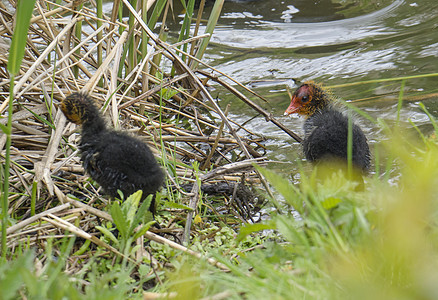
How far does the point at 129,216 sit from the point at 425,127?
3.24 meters

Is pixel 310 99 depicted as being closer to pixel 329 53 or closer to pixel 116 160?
pixel 116 160

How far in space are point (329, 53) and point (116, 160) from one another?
14.7 feet

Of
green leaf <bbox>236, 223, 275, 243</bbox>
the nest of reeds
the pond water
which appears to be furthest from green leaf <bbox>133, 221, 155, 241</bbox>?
the pond water

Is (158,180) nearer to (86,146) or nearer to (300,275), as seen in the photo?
(86,146)

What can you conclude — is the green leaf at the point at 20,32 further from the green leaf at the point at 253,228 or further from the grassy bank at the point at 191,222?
the green leaf at the point at 253,228

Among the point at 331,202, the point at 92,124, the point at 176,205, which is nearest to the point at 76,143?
the point at 92,124

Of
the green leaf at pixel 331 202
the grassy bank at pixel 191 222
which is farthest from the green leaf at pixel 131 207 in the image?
the green leaf at pixel 331 202

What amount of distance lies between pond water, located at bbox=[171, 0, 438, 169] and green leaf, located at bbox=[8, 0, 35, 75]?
3.03 metres

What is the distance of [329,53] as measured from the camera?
7.18m

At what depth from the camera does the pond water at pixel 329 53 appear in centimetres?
570

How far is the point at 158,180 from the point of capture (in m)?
3.41

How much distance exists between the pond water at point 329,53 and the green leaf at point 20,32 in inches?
119

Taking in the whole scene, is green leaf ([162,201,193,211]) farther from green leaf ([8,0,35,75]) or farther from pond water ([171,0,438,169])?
pond water ([171,0,438,169])

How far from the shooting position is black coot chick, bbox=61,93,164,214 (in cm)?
341
